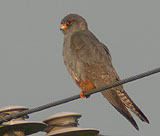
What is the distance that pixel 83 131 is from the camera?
4.65 m

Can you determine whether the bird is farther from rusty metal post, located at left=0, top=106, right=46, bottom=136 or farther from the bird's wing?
rusty metal post, located at left=0, top=106, right=46, bottom=136

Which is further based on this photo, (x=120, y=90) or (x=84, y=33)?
(x=84, y=33)

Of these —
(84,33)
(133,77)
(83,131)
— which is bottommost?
(83,131)

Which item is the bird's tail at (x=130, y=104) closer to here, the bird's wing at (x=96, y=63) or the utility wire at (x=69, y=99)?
the bird's wing at (x=96, y=63)

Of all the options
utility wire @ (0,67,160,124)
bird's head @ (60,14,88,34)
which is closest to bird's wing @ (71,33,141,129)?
bird's head @ (60,14,88,34)

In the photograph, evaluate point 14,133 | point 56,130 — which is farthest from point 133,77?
point 14,133

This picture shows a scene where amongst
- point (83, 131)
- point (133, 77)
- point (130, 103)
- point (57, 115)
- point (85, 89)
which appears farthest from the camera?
point (85, 89)

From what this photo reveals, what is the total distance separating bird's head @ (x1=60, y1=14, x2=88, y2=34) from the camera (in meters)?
7.50

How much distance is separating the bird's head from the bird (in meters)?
0.73

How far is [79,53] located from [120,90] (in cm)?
102

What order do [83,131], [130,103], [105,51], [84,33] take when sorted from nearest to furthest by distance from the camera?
[83,131] → [130,103] → [105,51] → [84,33]

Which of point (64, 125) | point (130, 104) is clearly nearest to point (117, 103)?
point (130, 104)

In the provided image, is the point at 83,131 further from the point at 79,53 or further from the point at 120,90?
the point at 79,53

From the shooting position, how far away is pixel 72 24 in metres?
7.62
